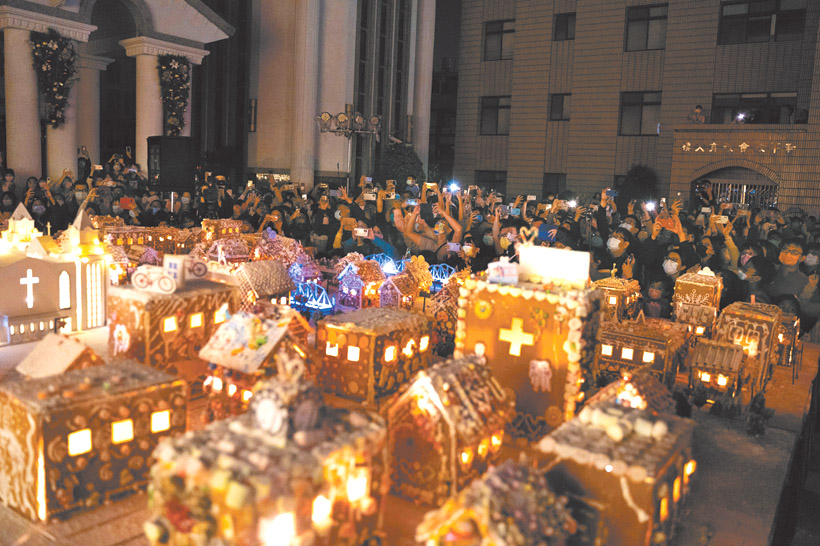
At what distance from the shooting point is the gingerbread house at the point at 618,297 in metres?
8.12

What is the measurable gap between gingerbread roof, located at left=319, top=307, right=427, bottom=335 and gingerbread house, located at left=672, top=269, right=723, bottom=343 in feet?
11.7

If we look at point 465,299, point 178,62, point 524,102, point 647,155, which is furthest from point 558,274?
point 524,102

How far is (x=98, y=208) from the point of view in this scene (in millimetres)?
13406

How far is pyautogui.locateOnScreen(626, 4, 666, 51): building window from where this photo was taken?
23703mm

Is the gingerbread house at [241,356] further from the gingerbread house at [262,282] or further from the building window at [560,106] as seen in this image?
the building window at [560,106]

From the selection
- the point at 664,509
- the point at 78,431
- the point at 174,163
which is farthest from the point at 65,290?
the point at 174,163

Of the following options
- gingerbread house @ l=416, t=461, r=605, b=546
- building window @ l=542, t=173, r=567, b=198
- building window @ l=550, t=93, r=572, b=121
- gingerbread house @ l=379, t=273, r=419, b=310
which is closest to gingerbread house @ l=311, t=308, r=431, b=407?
gingerbread house @ l=379, t=273, r=419, b=310

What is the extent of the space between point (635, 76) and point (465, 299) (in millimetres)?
21101

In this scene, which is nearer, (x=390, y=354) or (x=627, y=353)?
(x=390, y=354)

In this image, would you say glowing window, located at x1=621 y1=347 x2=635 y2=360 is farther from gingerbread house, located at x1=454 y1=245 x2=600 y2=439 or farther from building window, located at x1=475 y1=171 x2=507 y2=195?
building window, located at x1=475 y1=171 x2=507 y2=195

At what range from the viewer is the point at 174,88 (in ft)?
62.1

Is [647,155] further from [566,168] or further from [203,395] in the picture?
[203,395]

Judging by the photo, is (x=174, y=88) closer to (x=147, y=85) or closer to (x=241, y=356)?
(x=147, y=85)

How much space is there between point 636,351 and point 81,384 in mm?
4878
